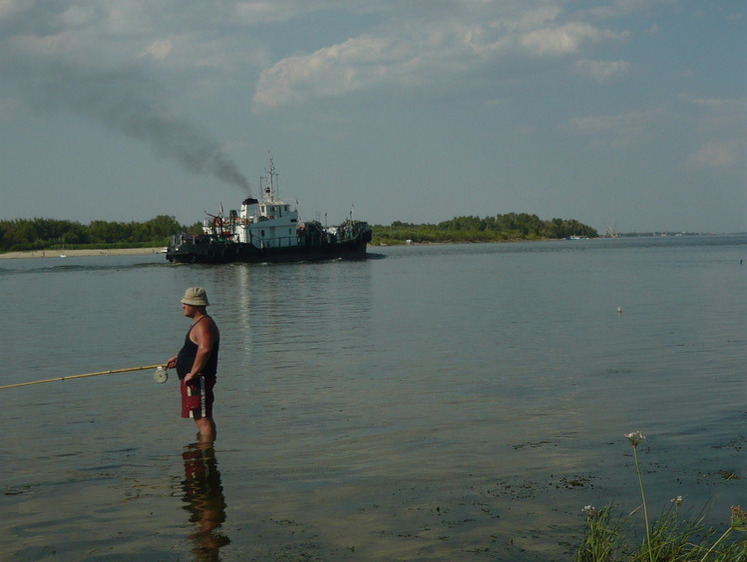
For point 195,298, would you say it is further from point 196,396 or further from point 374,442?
point 374,442

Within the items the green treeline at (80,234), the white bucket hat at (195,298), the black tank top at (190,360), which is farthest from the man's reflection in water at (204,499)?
the green treeline at (80,234)

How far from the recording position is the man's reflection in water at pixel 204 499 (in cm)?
656

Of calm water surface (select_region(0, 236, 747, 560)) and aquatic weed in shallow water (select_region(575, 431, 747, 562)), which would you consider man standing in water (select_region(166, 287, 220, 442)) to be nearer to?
calm water surface (select_region(0, 236, 747, 560))

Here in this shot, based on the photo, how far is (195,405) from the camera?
883 cm

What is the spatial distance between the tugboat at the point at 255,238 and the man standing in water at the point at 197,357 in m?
70.3

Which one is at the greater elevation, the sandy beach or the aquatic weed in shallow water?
the sandy beach

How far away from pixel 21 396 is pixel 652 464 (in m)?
10.1

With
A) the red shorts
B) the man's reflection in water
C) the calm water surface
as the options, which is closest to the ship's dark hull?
the calm water surface

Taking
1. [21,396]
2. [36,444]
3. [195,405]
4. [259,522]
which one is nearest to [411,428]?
[195,405]

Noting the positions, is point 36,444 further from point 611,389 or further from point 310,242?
Answer: point 310,242

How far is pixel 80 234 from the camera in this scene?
17775 centimetres

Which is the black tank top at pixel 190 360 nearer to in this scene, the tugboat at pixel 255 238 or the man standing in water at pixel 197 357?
the man standing in water at pixel 197 357

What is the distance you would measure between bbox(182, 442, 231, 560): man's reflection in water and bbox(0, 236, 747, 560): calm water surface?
26 millimetres

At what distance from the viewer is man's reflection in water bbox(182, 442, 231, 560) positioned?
6562 millimetres
